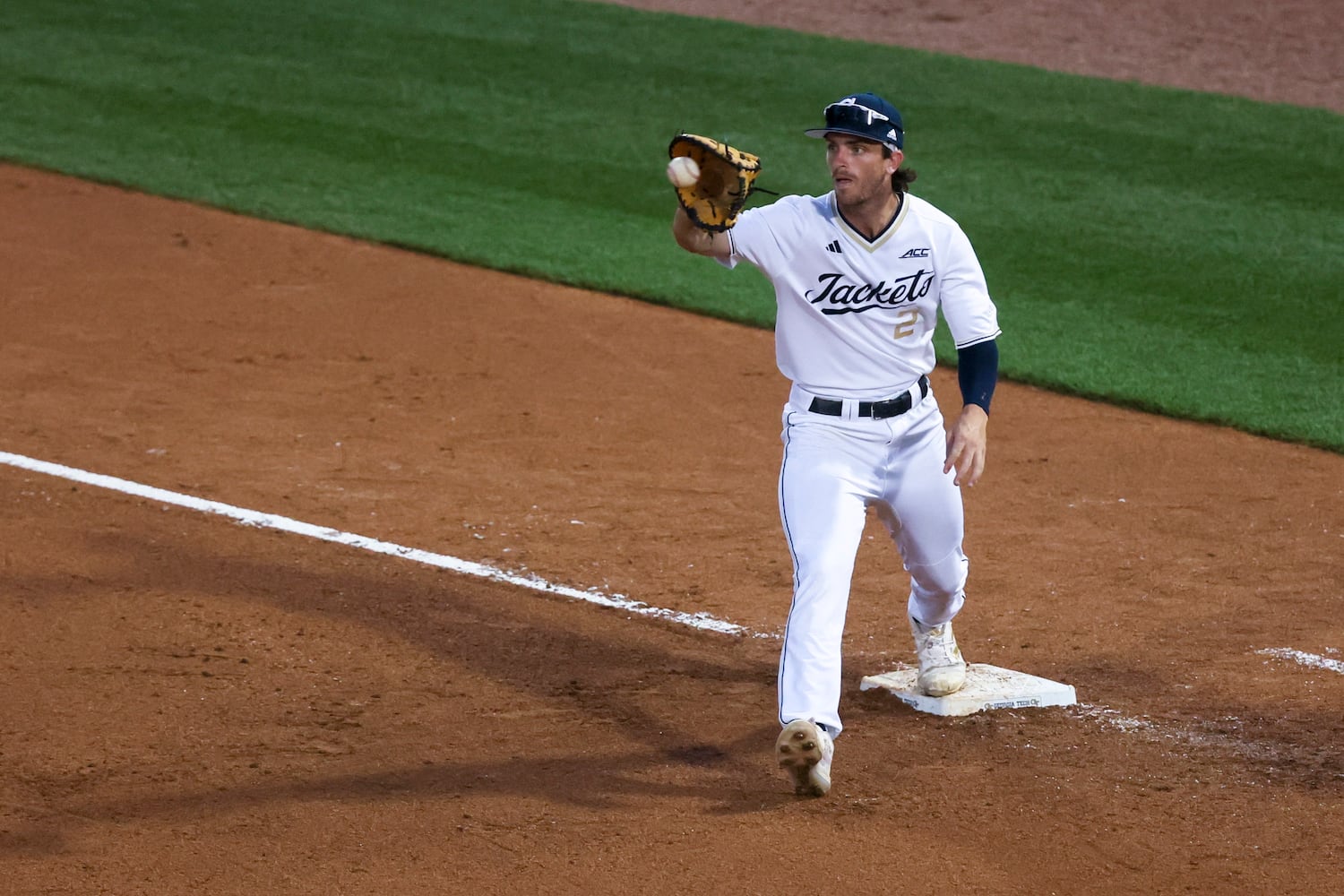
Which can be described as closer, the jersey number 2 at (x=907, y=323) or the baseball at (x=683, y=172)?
the baseball at (x=683, y=172)

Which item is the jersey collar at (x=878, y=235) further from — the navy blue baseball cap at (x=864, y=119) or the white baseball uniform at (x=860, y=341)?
the navy blue baseball cap at (x=864, y=119)

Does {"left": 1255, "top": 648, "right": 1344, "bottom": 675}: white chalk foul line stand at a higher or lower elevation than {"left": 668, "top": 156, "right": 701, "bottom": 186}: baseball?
lower

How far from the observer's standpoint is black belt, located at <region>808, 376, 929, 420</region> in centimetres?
471

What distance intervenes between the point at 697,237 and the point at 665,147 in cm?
758

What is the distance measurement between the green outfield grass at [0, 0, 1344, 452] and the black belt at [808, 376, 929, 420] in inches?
143

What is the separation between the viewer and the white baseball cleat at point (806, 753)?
14.0 ft

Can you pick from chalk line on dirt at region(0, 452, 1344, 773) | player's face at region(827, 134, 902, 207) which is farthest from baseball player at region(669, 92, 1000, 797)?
chalk line on dirt at region(0, 452, 1344, 773)

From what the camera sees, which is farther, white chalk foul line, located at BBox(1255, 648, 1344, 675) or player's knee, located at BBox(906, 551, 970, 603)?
white chalk foul line, located at BBox(1255, 648, 1344, 675)

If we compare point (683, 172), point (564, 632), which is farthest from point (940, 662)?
point (683, 172)

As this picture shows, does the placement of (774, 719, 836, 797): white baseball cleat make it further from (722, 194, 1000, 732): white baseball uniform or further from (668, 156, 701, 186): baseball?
(668, 156, 701, 186): baseball

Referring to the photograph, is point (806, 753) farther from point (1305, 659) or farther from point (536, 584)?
point (1305, 659)

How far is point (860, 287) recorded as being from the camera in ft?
15.4

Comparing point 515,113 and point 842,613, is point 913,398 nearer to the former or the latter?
point 842,613

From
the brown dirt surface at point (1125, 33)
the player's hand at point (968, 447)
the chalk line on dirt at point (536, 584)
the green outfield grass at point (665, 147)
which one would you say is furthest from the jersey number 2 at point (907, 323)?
the brown dirt surface at point (1125, 33)
